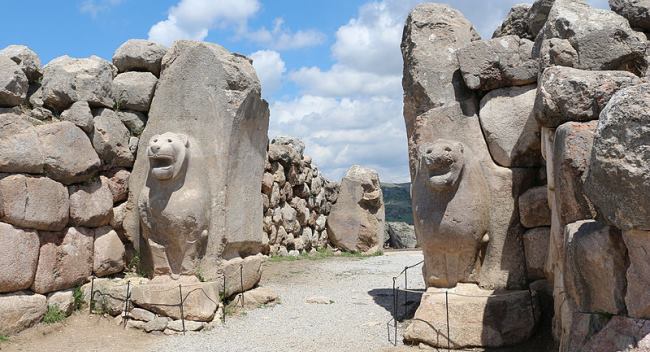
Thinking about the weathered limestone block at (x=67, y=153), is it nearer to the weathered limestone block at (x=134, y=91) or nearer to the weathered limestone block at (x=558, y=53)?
the weathered limestone block at (x=134, y=91)

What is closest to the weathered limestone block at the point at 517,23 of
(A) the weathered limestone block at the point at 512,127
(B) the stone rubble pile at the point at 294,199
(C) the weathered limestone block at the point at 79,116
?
(A) the weathered limestone block at the point at 512,127

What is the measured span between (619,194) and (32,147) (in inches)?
208

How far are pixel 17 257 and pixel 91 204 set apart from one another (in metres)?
1.06

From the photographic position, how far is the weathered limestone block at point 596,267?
3244 millimetres

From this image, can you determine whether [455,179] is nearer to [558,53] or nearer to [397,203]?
[558,53]

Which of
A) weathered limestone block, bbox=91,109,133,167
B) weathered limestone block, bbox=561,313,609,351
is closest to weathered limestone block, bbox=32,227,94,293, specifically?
weathered limestone block, bbox=91,109,133,167

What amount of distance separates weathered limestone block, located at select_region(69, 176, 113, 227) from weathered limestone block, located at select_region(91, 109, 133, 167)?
27 centimetres

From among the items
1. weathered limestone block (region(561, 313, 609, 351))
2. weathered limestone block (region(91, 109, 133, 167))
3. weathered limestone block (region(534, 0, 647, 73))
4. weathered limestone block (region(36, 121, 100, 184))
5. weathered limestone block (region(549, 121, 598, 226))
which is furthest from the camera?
weathered limestone block (region(91, 109, 133, 167))

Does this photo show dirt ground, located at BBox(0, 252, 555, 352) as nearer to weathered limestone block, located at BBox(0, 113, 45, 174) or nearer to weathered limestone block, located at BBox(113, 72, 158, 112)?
weathered limestone block, located at BBox(0, 113, 45, 174)

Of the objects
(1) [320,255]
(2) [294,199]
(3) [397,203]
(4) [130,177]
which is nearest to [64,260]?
(4) [130,177]

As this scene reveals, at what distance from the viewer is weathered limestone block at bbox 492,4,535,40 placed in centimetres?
676

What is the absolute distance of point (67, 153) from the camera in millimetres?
6496

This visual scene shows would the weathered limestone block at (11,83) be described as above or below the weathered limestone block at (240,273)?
above

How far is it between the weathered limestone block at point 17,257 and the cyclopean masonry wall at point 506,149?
3649 millimetres
